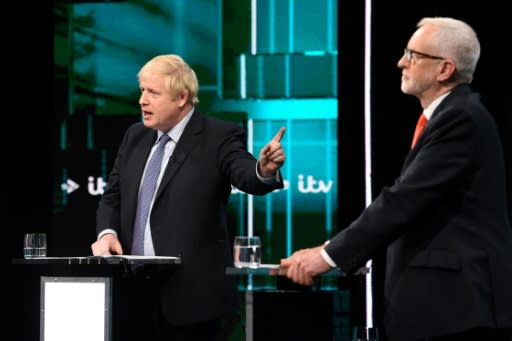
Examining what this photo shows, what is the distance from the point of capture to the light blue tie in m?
3.46

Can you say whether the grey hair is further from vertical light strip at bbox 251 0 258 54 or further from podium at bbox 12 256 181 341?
vertical light strip at bbox 251 0 258 54

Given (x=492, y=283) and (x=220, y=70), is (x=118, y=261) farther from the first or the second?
(x=220, y=70)

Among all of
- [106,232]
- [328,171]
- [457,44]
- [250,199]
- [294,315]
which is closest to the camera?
[457,44]

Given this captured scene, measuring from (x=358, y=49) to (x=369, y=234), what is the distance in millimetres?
2396

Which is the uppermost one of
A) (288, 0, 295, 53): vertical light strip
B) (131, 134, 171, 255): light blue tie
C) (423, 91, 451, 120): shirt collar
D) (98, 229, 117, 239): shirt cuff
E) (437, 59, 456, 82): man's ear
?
(288, 0, 295, 53): vertical light strip

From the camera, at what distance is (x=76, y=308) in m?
3.21

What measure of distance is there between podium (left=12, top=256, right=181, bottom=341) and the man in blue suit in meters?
0.02

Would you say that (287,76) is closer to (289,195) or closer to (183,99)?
(289,195)

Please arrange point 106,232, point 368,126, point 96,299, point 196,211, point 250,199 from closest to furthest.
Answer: point 96,299
point 196,211
point 106,232
point 368,126
point 250,199

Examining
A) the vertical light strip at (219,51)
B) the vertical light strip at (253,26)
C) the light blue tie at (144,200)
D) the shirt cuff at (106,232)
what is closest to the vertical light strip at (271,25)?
the vertical light strip at (253,26)

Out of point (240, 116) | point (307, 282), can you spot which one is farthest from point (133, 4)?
point (307, 282)

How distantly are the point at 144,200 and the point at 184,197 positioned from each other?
161 mm

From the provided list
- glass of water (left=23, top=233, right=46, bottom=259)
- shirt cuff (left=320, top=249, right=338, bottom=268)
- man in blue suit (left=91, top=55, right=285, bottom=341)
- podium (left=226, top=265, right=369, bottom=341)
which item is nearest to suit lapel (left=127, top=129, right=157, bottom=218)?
man in blue suit (left=91, top=55, right=285, bottom=341)

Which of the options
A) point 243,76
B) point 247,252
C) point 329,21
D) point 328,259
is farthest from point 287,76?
point 328,259
